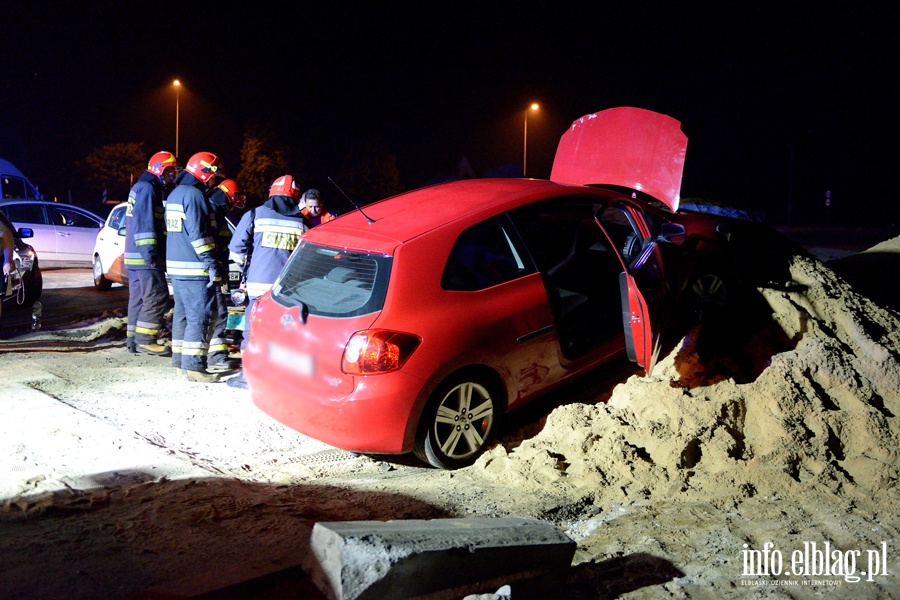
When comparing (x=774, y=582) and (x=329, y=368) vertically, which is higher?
(x=329, y=368)

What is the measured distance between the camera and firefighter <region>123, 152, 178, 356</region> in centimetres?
806

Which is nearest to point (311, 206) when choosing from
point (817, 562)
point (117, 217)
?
point (817, 562)

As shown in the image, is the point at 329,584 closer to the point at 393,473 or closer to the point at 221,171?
the point at 393,473

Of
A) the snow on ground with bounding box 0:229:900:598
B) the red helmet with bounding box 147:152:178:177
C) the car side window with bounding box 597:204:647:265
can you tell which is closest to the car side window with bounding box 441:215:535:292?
the car side window with bounding box 597:204:647:265

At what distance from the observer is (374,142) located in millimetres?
44062

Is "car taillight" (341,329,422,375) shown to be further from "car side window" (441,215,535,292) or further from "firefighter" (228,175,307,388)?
"firefighter" (228,175,307,388)

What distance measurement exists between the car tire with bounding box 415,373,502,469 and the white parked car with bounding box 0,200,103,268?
14288 millimetres

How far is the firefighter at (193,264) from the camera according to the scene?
23.9 ft

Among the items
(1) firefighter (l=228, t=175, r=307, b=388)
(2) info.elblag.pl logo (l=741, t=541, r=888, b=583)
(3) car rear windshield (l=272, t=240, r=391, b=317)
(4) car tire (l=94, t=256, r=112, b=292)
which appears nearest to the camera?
(2) info.elblag.pl logo (l=741, t=541, r=888, b=583)

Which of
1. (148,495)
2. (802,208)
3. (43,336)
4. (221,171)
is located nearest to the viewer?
(148,495)

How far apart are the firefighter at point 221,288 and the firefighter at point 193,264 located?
16cm

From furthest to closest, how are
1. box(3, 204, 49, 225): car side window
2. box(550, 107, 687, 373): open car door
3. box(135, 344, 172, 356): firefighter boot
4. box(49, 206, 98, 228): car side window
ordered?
box(49, 206, 98, 228): car side window → box(3, 204, 49, 225): car side window → box(135, 344, 172, 356): firefighter boot → box(550, 107, 687, 373): open car door

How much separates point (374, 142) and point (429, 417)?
40.5m

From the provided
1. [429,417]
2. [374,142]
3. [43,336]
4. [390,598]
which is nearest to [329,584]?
[390,598]
